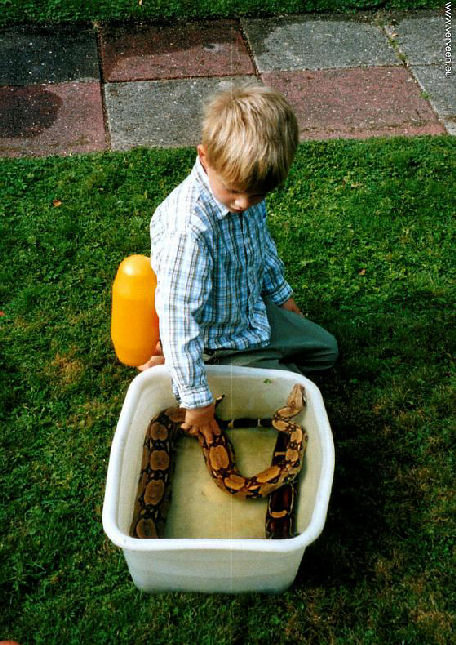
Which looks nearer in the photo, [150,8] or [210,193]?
[210,193]

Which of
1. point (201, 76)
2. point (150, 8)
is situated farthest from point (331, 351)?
point (150, 8)

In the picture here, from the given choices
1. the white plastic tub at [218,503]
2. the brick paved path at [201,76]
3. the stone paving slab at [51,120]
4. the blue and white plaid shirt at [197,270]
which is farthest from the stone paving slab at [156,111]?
the white plastic tub at [218,503]

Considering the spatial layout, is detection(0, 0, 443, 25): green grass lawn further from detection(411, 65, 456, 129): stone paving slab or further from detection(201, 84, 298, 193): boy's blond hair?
detection(201, 84, 298, 193): boy's blond hair

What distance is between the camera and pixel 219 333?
2766mm

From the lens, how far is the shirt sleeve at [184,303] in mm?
2318

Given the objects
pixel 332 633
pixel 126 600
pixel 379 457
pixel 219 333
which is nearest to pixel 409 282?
pixel 379 457

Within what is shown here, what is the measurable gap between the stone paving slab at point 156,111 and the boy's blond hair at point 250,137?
8.86 ft

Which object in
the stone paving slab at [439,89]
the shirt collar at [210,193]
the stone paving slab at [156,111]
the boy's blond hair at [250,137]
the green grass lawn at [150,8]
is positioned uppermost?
the boy's blond hair at [250,137]

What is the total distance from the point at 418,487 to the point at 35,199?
9.54 ft

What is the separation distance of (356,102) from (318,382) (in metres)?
2.79

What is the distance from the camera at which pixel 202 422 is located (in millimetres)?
2568

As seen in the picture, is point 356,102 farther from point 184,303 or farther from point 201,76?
point 184,303

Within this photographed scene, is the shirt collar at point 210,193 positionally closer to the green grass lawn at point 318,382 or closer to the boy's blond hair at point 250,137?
the boy's blond hair at point 250,137

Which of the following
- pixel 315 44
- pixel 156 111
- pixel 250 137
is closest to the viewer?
pixel 250 137
